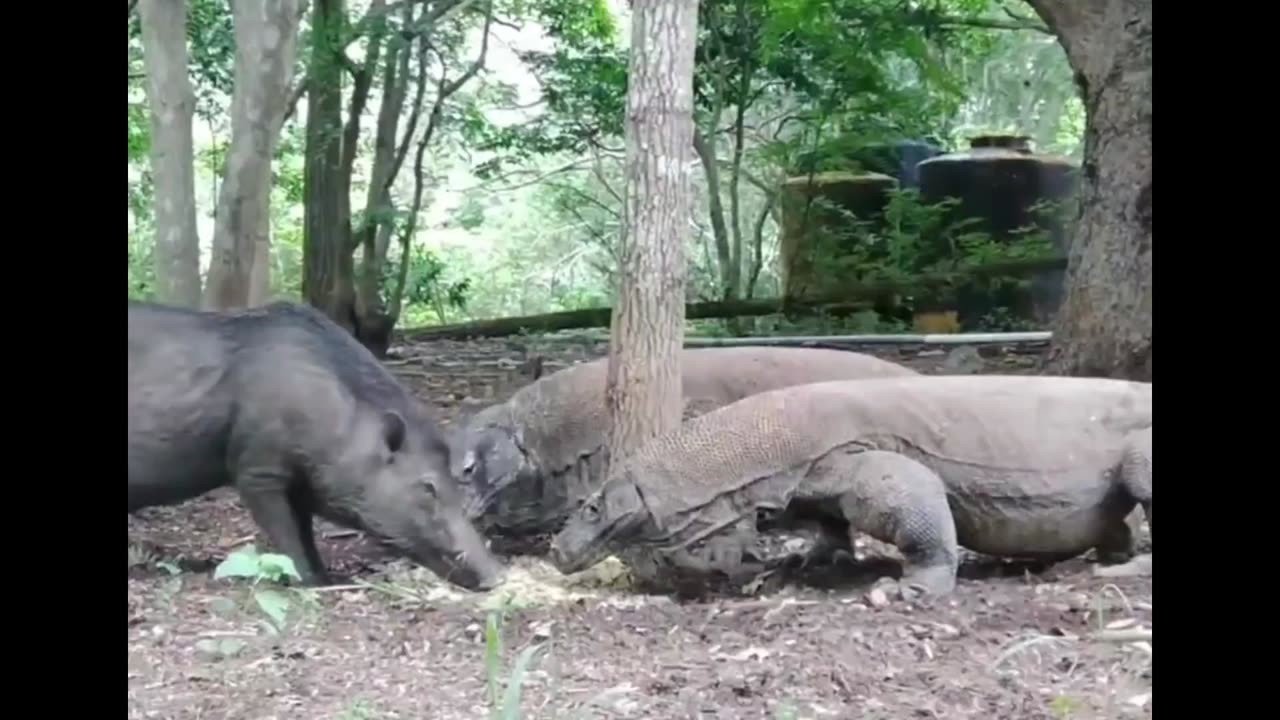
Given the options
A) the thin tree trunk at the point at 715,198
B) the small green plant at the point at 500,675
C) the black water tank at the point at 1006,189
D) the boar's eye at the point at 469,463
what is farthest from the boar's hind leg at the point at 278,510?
the thin tree trunk at the point at 715,198

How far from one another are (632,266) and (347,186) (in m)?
1.19

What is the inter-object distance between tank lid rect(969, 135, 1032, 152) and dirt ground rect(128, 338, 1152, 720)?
93.0 inches

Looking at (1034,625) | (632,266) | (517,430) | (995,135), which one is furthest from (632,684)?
(995,135)

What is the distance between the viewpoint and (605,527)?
10.1ft

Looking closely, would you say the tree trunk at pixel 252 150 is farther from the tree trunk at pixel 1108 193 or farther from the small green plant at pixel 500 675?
the tree trunk at pixel 1108 193

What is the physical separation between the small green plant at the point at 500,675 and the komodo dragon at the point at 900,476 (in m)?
0.64

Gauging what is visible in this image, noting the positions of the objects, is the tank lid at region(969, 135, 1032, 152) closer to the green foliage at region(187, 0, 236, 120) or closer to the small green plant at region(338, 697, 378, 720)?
the green foliage at region(187, 0, 236, 120)

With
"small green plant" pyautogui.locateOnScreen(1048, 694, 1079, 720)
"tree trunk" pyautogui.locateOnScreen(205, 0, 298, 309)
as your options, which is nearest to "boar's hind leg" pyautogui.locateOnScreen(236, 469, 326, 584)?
"tree trunk" pyautogui.locateOnScreen(205, 0, 298, 309)

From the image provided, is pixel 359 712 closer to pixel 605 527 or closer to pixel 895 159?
pixel 605 527

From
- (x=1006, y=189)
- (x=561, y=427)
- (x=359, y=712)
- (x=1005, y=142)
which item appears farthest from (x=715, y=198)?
(x=359, y=712)

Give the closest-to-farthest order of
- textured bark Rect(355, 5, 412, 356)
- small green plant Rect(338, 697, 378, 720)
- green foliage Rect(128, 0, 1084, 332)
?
small green plant Rect(338, 697, 378, 720)
textured bark Rect(355, 5, 412, 356)
green foliage Rect(128, 0, 1084, 332)

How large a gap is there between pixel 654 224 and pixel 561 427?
73cm

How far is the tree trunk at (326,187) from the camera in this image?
11.3 feet

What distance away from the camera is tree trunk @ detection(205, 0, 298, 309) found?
2.88 m
